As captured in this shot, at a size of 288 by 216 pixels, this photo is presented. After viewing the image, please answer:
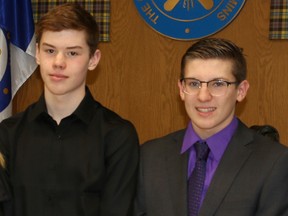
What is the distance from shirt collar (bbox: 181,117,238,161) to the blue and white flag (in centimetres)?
164

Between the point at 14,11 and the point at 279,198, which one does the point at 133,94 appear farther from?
the point at 279,198

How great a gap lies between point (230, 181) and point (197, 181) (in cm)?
13

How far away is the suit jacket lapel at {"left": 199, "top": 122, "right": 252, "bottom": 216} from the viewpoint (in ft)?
5.76

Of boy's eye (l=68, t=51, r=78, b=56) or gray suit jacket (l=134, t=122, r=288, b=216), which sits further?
boy's eye (l=68, t=51, r=78, b=56)

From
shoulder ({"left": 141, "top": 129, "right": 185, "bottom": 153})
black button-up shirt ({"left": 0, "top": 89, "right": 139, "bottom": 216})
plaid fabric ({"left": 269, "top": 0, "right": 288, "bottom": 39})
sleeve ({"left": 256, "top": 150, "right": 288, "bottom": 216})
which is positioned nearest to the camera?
sleeve ({"left": 256, "top": 150, "right": 288, "bottom": 216})

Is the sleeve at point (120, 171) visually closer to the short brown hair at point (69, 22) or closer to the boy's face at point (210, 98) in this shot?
the boy's face at point (210, 98)

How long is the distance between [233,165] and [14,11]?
203cm

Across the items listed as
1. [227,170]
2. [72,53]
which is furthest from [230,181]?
[72,53]

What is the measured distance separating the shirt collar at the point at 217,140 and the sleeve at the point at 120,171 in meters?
0.22

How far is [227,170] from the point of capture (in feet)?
5.93

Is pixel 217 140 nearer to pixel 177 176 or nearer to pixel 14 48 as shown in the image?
pixel 177 176

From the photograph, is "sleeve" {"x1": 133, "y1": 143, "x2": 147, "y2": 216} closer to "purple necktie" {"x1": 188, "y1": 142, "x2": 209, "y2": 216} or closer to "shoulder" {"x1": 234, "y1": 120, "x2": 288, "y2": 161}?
"purple necktie" {"x1": 188, "y1": 142, "x2": 209, "y2": 216}

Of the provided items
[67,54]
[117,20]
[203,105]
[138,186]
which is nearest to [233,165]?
[203,105]

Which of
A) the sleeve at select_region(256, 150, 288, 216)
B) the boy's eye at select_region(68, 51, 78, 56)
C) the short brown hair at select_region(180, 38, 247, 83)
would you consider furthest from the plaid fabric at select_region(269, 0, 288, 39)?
the boy's eye at select_region(68, 51, 78, 56)
